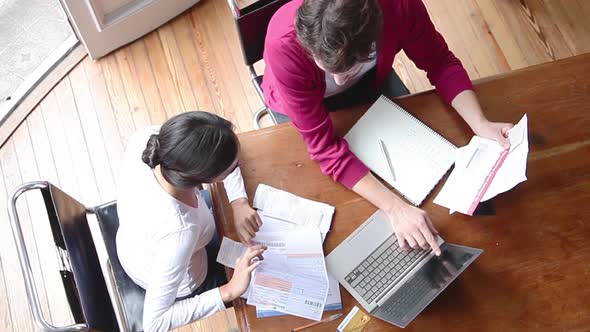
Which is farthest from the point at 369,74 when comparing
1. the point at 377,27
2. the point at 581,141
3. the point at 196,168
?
the point at 196,168

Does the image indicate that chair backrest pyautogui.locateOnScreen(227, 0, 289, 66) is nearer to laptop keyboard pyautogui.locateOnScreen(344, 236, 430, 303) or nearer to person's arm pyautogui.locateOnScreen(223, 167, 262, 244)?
person's arm pyautogui.locateOnScreen(223, 167, 262, 244)

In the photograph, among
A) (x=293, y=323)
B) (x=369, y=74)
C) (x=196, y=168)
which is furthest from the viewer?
(x=369, y=74)

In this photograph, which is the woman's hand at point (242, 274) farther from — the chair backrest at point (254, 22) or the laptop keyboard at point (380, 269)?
the chair backrest at point (254, 22)

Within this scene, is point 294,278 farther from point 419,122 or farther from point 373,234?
point 419,122

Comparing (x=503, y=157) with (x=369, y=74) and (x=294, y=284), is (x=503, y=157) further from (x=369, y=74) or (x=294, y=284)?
(x=294, y=284)

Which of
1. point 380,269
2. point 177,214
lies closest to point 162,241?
point 177,214

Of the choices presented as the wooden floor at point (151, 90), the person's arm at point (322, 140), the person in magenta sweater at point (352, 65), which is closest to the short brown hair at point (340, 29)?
the person in magenta sweater at point (352, 65)

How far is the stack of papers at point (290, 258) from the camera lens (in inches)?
54.1

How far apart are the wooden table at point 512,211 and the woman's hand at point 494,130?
0.05 meters

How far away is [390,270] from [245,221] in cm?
37

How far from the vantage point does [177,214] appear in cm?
134

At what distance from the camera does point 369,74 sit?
1747mm

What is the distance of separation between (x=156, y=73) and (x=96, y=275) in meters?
1.17

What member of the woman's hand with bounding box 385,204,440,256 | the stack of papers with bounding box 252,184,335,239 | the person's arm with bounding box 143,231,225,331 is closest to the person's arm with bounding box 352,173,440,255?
Result: the woman's hand with bounding box 385,204,440,256
